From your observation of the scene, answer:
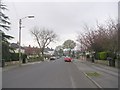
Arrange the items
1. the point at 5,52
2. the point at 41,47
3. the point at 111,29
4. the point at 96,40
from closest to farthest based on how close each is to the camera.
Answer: the point at 5,52 < the point at 111,29 < the point at 96,40 < the point at 41,47

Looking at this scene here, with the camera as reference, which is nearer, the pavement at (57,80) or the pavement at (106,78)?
the pavement at (57,80)

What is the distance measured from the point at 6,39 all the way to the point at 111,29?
62.6 ft

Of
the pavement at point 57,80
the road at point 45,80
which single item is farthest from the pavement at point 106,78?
the road at point 45,80

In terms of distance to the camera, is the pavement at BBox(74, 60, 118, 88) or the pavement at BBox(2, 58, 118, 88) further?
the pavement at BBox(74, 60, 118, 88)

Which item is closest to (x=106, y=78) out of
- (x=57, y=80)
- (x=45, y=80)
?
(x=57, y=80)

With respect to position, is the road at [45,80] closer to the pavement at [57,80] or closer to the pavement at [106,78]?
the pavement at [57,80]

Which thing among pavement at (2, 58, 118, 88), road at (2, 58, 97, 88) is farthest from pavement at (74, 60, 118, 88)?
road at (2, 58, 97, 88)

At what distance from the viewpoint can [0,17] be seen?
4528cm

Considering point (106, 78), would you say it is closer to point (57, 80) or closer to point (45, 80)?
point (57, 80)

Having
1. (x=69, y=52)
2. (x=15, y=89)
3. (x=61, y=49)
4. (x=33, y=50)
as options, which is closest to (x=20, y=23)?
(x=15, y=89)

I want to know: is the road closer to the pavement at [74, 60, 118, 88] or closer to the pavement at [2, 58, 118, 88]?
the pavement at [2, 58, 118, 88]

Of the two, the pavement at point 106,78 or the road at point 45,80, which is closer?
the road at point 45,80

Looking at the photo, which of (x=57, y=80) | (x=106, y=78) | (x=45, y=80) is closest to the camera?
(x=45, y=80)

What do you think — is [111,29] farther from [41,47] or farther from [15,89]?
[41,47]
